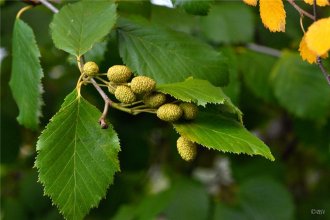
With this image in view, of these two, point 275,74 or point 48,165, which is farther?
point 275,74

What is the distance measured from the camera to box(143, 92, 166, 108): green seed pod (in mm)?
750

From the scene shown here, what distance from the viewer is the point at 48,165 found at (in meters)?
0.77

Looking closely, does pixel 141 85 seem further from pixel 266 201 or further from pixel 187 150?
pixel 266 201

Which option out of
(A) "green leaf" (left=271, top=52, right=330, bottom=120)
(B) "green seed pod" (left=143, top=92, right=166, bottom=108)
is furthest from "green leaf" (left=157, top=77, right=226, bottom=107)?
(A) "green leaf" (left=271, top=52, right=330, bottom=120)

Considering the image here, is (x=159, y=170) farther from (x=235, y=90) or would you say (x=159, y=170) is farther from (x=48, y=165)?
(x=48, y=165)

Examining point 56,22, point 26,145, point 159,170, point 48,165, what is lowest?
point 159,170

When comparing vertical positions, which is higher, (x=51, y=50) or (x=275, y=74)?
(x=275, y=74)

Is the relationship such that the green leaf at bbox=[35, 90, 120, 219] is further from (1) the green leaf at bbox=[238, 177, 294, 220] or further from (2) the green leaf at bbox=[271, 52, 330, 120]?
(1) the green leaf at bbox=[238, 177, 294, 220]

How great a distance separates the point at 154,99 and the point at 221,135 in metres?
0.11

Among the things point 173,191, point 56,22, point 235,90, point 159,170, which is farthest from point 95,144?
point 159,170

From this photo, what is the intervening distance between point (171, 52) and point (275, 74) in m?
0.46

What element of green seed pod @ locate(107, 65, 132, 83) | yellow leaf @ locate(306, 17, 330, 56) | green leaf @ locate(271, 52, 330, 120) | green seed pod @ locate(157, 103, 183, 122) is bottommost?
green leaf @ locate(271, 52, 330, 120)

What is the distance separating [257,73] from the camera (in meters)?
1.39

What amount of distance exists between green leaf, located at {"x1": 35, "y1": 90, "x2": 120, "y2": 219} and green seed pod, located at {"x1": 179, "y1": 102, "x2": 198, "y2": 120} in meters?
0.11
